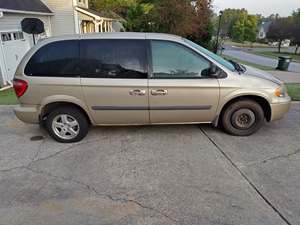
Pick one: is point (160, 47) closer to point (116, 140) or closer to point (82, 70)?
point (82, 70)

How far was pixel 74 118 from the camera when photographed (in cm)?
437

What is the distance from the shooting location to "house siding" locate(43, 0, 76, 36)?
1544 centimetres

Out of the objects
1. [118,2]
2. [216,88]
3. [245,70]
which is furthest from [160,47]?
[118,2]

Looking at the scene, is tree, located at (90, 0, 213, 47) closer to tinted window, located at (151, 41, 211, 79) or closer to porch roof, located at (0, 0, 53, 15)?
porch roof, located at (0, 0, 53, 15)

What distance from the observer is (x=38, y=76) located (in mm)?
4160

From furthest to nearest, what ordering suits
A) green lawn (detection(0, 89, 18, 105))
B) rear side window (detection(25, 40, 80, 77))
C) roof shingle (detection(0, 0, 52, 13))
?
roof shingle (detection(0, 0, 52, 13)), green lawn (detection(0, 89, 18, 105)), rear side window (detection(25, 40, 80, 77))

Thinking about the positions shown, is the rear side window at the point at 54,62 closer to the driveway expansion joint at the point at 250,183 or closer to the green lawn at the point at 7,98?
the driveway expansion joint at the point at 250,183

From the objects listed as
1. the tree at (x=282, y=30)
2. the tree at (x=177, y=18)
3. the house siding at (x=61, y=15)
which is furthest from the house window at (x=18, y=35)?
the tree at (x=282, y=30)

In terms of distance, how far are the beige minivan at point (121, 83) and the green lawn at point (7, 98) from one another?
3.20 m

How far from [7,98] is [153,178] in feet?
20.8

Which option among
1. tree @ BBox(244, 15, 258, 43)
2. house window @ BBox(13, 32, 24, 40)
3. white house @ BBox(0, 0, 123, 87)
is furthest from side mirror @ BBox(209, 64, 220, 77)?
tree @ BBox(244, 15, 258, 43)

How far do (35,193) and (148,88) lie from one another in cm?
223

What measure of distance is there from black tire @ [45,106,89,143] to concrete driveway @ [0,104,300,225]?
5.1 inches

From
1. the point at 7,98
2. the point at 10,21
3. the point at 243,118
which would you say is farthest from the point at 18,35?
the point at 243,118
